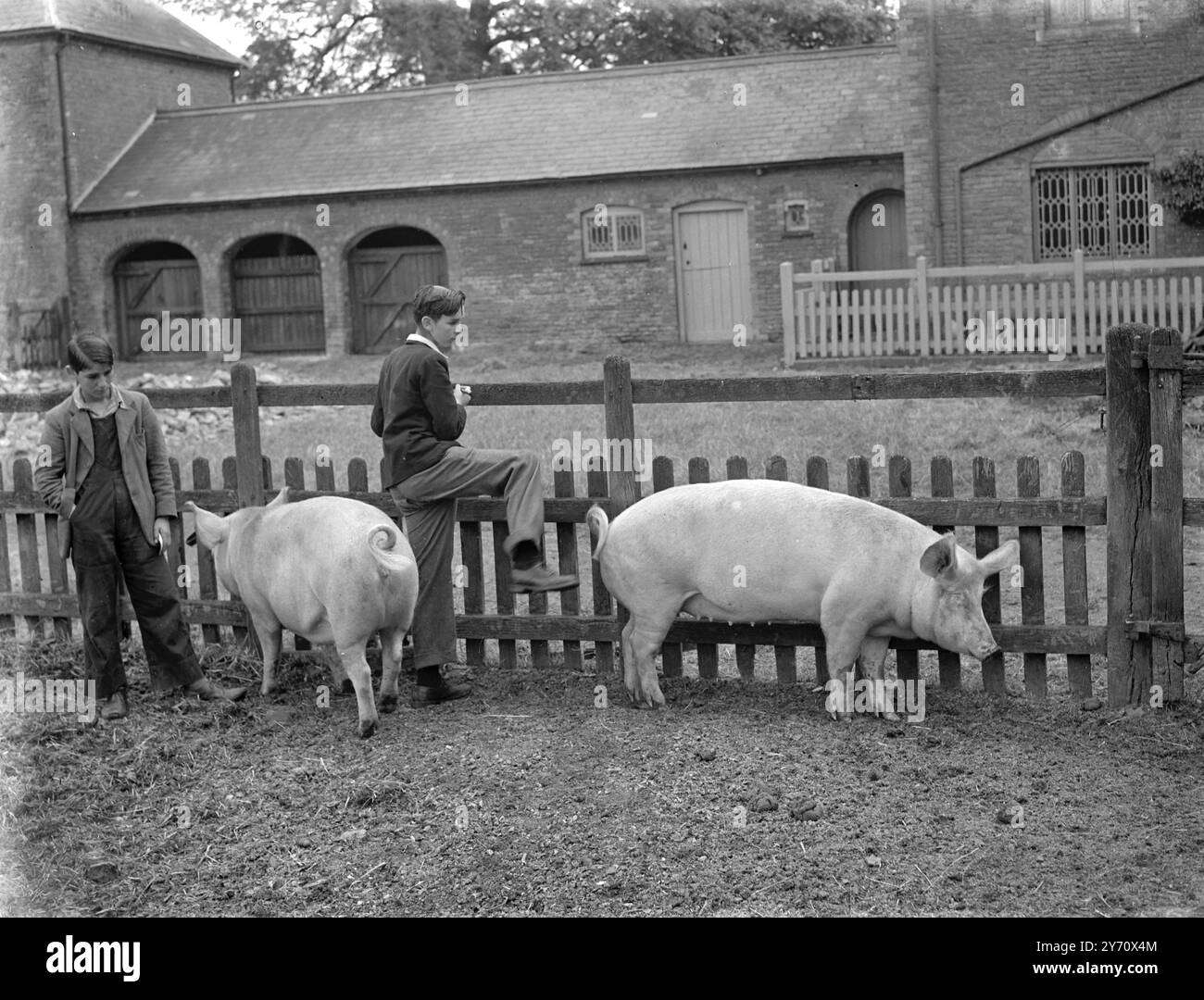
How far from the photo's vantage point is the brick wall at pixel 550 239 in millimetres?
26219

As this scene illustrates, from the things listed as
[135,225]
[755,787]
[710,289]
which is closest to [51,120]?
[135,225]

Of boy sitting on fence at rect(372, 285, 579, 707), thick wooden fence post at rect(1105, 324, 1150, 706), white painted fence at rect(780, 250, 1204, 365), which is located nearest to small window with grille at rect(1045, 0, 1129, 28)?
white painted fence at rect(780, 250, 1204, 365)

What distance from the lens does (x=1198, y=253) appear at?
22.3 meters

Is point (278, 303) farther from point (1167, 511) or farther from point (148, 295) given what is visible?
point (1167, 511)

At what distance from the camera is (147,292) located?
31.3m

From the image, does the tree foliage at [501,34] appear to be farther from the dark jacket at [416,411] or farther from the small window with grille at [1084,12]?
the dark jacket at [416,411]

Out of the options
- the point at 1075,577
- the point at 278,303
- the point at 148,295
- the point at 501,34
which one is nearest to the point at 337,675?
the point at 1075,577

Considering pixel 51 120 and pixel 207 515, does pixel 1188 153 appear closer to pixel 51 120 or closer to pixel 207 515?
pixel 207 515

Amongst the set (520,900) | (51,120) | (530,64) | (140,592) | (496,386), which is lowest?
(520,900)

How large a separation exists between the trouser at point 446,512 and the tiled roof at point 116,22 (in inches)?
1023

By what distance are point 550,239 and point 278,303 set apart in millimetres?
6190

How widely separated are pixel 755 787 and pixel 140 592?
3.31 meters

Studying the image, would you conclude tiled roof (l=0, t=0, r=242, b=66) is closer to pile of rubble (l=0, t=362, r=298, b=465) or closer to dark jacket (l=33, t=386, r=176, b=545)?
pile of rubble (l=0, t=362, r=298, b=465)

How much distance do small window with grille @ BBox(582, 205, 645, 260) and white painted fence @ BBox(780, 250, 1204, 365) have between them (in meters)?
5.32
